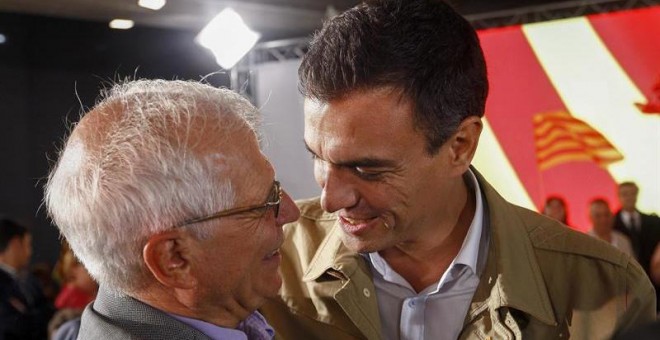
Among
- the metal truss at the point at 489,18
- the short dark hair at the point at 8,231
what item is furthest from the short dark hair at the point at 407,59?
the metal truss at the point at 489,18

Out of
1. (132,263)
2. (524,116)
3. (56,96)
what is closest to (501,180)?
(524,116)

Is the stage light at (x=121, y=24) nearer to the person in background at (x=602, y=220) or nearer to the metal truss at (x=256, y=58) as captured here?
the metal truss at (x=256, y=58)

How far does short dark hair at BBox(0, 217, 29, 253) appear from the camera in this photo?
19.7 ft

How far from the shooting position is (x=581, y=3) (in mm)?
7965

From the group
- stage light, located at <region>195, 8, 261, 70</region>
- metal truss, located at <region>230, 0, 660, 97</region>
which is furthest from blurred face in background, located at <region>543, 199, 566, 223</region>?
stage light, located at <region>195, 8, 261, 70</region>

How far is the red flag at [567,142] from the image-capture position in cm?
795

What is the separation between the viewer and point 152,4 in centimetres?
980

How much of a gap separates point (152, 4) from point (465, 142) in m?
8.27

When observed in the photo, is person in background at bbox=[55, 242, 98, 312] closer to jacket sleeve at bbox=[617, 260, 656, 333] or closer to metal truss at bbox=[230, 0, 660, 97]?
metal truss at bbox=[230, 0, 660, 97]

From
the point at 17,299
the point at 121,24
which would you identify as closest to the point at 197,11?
the point at 121,24

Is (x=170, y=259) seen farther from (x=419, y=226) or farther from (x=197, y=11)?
(x=197, y=11)

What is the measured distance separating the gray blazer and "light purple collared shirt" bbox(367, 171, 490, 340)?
1.76ft

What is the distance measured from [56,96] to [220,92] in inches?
368

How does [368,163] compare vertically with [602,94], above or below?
above
